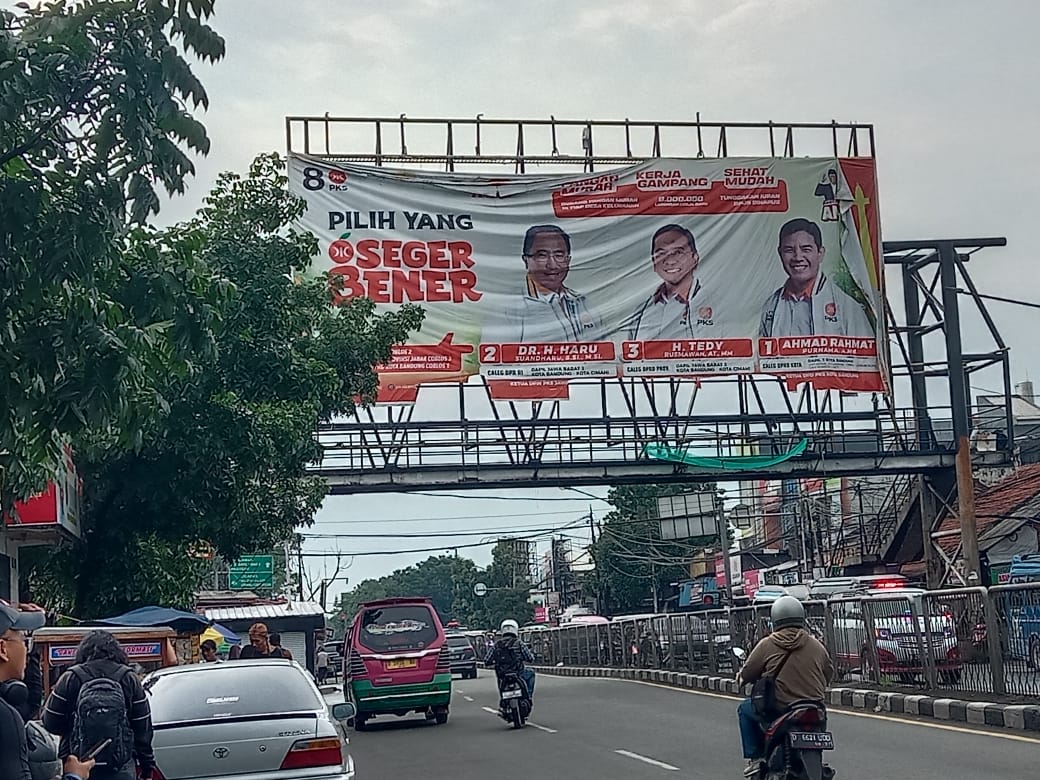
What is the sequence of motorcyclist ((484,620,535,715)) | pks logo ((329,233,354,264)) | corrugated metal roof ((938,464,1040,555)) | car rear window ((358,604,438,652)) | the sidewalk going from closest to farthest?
the sidewalk < motorcyclist ((484,620,535,715)) < car rear window ((358,604,438,652)) < pks logo ((329,233,354,264)) < corrugated metal roof ((938,464,1040,555))

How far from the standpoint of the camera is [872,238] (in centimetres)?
3120

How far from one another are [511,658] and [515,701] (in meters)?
0.65

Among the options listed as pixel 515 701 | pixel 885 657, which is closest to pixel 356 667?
pixel 515 701

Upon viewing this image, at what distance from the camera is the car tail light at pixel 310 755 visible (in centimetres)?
934

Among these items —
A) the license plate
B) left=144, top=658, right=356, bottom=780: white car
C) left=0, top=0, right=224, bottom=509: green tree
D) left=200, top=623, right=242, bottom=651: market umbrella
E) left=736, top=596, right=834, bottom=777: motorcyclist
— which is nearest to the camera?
left=0, top=0, right=224, bottom=509: green tree

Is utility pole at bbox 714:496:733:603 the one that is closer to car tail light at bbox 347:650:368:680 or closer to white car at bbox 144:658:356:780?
car tail light at bbox 347:650:368:680

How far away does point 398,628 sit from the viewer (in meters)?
22.1

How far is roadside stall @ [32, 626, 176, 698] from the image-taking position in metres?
13.4

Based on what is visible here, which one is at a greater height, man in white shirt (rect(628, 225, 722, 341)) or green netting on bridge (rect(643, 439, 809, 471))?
man in white shirt (rect(628, 225, 722, 341))

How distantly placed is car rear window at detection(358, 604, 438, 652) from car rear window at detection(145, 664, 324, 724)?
11559 millimetres

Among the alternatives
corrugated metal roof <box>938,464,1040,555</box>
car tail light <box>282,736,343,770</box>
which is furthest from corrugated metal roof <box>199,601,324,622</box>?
car tail light <box>282,736,343,770</box>

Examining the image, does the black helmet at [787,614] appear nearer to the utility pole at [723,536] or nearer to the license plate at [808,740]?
the license plate at [808,740]

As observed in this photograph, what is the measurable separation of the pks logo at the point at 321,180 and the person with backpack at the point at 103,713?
73.8ft

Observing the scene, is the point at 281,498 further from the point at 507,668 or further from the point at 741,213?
the point at 741,213
